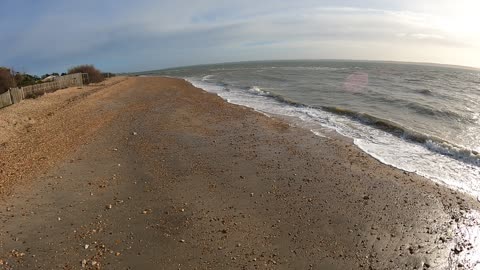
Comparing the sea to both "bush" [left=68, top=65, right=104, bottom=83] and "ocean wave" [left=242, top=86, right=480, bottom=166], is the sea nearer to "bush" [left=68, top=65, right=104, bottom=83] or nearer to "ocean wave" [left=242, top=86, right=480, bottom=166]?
"ocean wave" [left=242, top=86, right=480, bottom=166]

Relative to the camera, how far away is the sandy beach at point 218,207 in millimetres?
6262

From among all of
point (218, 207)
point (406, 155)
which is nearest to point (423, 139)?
point (406, 155)

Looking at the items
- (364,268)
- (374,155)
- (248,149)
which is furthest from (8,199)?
(374,155)

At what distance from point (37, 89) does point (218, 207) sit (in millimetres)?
26158

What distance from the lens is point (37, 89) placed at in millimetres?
27031

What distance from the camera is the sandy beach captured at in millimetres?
6262

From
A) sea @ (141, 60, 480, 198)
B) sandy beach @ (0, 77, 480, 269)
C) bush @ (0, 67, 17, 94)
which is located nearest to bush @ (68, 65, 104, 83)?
bush @ (0, 67, 17, 94)

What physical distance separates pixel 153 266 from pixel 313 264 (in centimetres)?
309

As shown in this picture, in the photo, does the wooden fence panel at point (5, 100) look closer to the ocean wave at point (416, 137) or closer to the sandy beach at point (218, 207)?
the sandy beach at point (218, 207)

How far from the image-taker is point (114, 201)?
27.3 feet

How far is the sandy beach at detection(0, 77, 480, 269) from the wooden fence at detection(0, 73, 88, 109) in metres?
9.18

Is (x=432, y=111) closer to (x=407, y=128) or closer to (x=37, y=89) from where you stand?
(x=407, y=128)

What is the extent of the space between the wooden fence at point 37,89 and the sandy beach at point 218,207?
30.1 ft

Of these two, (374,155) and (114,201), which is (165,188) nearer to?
(114,201)
